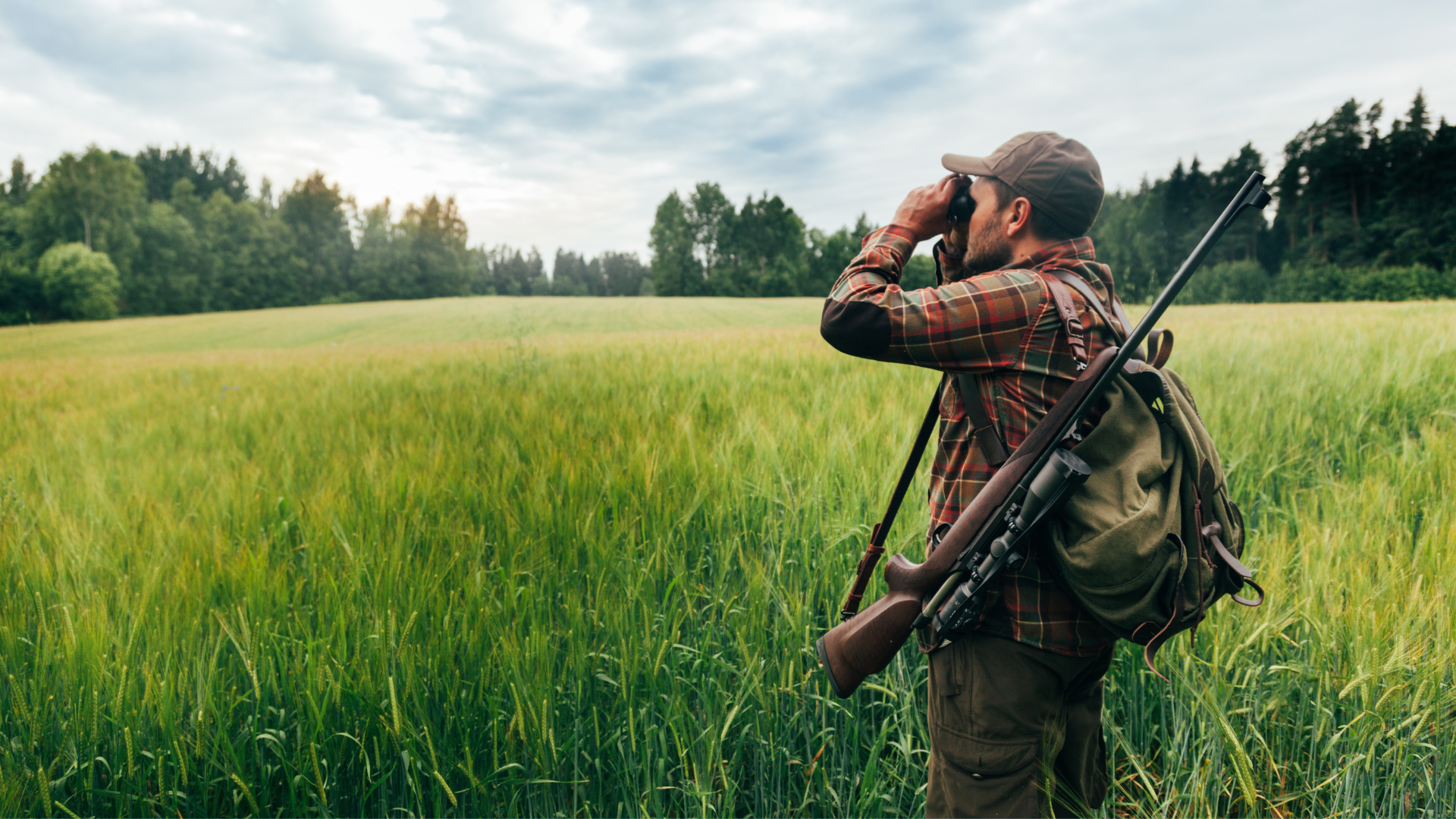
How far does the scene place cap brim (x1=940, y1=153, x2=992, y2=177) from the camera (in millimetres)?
1511

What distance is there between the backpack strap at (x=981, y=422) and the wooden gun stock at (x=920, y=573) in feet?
0.31

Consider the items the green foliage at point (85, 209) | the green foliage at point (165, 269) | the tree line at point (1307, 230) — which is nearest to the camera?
the tree line at point (1307, 230)

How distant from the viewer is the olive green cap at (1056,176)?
142cm

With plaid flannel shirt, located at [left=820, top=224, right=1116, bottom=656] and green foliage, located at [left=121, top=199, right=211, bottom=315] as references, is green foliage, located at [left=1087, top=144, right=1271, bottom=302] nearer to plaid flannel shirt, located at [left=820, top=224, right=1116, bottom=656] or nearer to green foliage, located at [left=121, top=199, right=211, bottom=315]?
plaid flannel shirt, located at [left=820, top=224, right=1116, bottom=656]

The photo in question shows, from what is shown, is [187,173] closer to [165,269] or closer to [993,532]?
[165,269]

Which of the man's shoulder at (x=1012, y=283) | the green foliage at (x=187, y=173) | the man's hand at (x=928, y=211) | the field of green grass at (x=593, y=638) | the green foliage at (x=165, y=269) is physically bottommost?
the field of green grass at (x=593, y=638)

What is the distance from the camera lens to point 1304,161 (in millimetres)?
47062

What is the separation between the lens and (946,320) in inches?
53.7

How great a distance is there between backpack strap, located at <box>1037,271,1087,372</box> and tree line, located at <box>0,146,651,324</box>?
1901 inches

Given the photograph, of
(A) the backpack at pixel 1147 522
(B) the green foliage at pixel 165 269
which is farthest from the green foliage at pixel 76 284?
(A) the backpack at pixel 1147 522

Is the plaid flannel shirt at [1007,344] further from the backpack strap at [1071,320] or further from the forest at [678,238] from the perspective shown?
the forest at [678,238]

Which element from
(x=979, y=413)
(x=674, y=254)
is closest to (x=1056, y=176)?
(x=979, y=413)

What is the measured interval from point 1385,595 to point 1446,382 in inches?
183

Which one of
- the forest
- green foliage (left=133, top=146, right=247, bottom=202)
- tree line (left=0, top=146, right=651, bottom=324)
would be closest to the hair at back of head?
the forest
